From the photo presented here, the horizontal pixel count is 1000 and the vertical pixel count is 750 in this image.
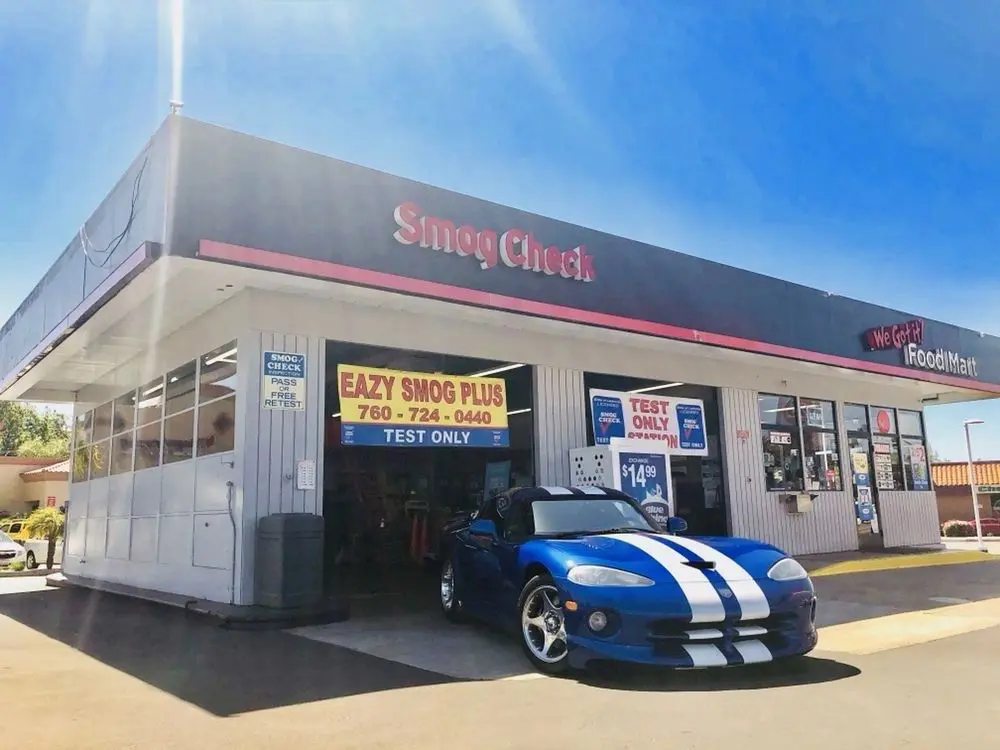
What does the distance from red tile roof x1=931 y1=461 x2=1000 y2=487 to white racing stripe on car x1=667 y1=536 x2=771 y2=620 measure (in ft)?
139

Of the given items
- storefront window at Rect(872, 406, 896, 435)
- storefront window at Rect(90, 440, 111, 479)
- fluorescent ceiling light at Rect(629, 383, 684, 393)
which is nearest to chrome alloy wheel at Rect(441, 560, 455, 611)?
fluorescent ceiling light at Rect(629, 383, 684, 393)

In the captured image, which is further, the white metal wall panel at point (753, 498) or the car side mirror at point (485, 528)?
the white metal wall panel at point (753, 498)

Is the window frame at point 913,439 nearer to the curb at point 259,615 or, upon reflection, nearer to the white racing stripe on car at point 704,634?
the curb at point 259,615

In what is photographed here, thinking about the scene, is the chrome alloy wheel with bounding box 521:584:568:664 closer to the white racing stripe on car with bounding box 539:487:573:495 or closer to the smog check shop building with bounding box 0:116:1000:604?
the white racing stripe on car with bounding box 539:487:573:495

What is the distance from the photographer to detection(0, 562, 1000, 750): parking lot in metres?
4.12

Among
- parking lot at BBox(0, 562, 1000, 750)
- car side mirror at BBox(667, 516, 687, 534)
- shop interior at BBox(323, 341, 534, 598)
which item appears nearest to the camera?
parking lot at BBox(0, 562, 1000, 750)

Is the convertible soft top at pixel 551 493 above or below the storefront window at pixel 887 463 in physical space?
below

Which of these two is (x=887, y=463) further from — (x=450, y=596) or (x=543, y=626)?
(x=543, y=626)

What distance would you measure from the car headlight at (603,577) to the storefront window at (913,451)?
16.0 metres

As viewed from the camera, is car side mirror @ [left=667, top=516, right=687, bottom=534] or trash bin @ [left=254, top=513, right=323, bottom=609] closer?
car side mirror @ [left=667, top=516, right=687, bottom=534]

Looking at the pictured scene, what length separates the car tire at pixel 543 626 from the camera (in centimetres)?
562

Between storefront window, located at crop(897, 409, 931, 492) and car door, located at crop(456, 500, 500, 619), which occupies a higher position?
storefront window, located at crop(897, 409, 931, 492)

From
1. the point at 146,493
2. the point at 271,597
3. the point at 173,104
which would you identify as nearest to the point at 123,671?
the point at 271,597

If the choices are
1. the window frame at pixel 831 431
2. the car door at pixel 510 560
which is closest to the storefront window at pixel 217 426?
the car door at pixel 510 560
